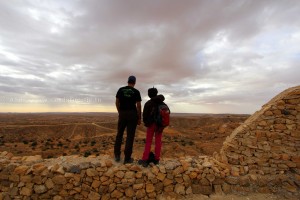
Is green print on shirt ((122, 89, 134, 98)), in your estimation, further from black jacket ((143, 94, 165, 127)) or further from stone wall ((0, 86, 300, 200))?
stone wall ((0, 86, 300, 200))

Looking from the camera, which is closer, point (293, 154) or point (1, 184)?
point (1, 184)

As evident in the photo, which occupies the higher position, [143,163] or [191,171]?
[143,163]

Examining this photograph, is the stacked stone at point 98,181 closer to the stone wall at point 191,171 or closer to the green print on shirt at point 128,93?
the stone wall at point 191,171

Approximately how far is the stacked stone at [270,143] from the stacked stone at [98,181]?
1.09 m

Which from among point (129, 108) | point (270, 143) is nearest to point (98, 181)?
point (129, 108)

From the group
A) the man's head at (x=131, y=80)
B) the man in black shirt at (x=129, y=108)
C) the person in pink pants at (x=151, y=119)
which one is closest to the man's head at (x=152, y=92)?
the person in pink pants at (x=151, y=119)

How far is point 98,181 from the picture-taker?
5.73 metres

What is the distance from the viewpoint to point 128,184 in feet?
18.9

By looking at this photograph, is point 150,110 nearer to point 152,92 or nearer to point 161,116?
point 161,116

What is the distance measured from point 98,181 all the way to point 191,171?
96.8 inches

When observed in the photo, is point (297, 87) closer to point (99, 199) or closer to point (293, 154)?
point (293, 154)

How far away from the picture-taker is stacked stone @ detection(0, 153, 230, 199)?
18.5ft

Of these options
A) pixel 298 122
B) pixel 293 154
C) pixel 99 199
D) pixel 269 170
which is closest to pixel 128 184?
pixel 99 199

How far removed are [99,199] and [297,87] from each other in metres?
6.47
